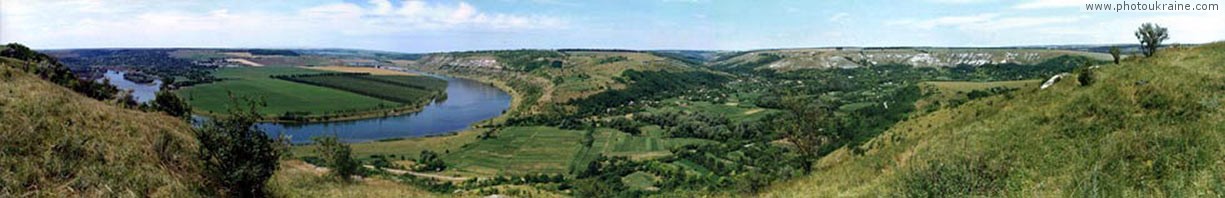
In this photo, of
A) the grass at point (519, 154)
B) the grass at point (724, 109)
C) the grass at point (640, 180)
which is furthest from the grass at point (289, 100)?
the grass at point (640, 180)

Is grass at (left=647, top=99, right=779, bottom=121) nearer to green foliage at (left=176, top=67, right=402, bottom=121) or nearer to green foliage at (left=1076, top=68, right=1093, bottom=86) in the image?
green foliage at (left=176, top=67, right=402, bottom=121)

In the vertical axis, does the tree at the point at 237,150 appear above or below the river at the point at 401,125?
above

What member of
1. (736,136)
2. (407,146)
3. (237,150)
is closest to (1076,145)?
(237,150)

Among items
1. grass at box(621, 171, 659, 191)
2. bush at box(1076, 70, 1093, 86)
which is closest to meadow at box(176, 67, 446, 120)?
grass at box(621, 171, 659, 191)

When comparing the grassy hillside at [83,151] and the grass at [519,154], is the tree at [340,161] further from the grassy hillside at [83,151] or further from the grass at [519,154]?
the grass at [519,154]

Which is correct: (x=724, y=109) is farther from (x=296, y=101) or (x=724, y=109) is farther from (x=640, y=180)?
(x=296, y=101)
